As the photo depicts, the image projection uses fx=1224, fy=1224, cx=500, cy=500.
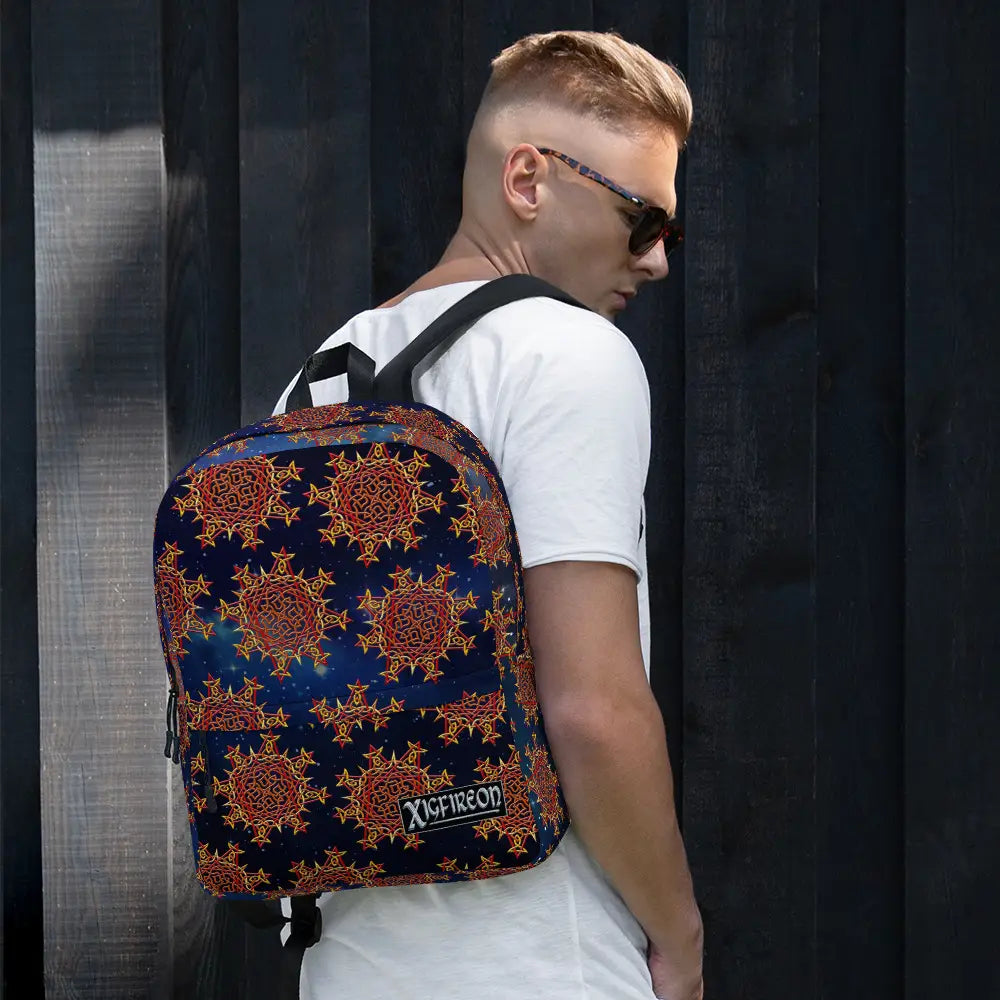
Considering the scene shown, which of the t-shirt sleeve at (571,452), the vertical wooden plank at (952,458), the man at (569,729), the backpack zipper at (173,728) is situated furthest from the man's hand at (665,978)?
the vertical wooden plank at (952,458)

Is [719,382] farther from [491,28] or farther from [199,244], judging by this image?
[199,244]

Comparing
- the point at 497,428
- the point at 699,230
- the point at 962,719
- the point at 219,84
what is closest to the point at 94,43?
the point at 219,84

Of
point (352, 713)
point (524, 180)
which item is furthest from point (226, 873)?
point (524, 180)

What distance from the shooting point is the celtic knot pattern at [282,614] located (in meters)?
1.11

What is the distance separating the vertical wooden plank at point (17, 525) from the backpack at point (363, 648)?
1165mm

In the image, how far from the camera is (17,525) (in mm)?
2197

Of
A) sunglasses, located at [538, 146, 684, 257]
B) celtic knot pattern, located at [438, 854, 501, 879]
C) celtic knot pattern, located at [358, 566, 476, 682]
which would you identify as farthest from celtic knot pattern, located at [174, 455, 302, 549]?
sunglasses, located at [538, 146, 684, 257]

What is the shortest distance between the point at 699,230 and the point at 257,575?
48.3 inches

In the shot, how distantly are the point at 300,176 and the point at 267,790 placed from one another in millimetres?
1244

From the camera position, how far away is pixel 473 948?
45.3 inches

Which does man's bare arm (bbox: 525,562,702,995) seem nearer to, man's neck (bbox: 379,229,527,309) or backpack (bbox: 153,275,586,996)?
backpack (bbox: 153,275,586,996)

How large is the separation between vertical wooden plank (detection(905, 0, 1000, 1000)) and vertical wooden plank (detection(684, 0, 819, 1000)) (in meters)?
0.17

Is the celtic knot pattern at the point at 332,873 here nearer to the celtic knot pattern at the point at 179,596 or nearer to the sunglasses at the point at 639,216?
the celtic knot pattern at the point at 179,596

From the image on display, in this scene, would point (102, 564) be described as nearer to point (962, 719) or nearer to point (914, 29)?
point (962, 719)
